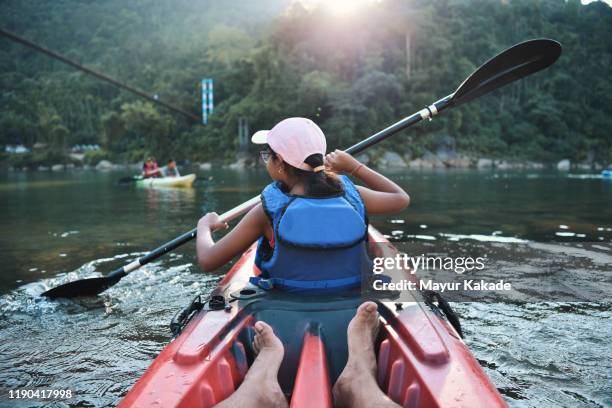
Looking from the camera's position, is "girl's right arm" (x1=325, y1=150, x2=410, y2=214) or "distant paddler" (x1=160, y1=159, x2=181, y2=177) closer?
"girl's right arm" (x1=325, y1=150, x2=410, y2=214)

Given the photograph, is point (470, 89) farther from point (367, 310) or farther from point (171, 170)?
point (171, 170)

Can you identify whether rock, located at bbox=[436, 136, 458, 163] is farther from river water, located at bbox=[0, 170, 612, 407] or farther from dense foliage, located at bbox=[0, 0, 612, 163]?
river water, located at bbox=[0, 170, 612, 407]

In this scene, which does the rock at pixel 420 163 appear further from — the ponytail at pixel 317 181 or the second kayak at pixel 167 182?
the ponytail at pixel 317 181

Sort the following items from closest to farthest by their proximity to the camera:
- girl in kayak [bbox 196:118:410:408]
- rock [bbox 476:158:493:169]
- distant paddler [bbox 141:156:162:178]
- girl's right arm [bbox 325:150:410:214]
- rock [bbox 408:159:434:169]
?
1. girl in kayak [bbox 196:118:410:408]
2. girl's right arm [bbox 325:150:410:214]
3. distant paddler [bbox 141:156:162:178]
4. rock [bbox 408:159:434:169]
5. rock [bbox 476:158:493:169]

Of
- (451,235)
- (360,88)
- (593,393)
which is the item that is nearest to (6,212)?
(451,235)

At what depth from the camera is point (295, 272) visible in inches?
76.5

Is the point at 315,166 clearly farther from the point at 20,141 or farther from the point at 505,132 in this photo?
the point at 20,141

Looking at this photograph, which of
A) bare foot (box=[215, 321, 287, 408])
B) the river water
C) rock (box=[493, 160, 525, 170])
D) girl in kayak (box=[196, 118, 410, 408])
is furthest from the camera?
rock (box=[493, 160, 525, 170])

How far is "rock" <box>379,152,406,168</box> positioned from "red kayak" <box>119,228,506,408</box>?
105 ft

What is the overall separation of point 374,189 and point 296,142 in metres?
0.66

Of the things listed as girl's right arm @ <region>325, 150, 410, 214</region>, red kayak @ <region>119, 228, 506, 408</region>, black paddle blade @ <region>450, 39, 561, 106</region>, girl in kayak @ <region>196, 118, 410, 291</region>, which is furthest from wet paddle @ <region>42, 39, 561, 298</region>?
red kayak @ <region>119, 228, 506, 408</region>

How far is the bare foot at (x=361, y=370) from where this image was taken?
1432 mm

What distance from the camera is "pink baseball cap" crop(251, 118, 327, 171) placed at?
191cm

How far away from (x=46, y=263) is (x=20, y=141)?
5843cm
